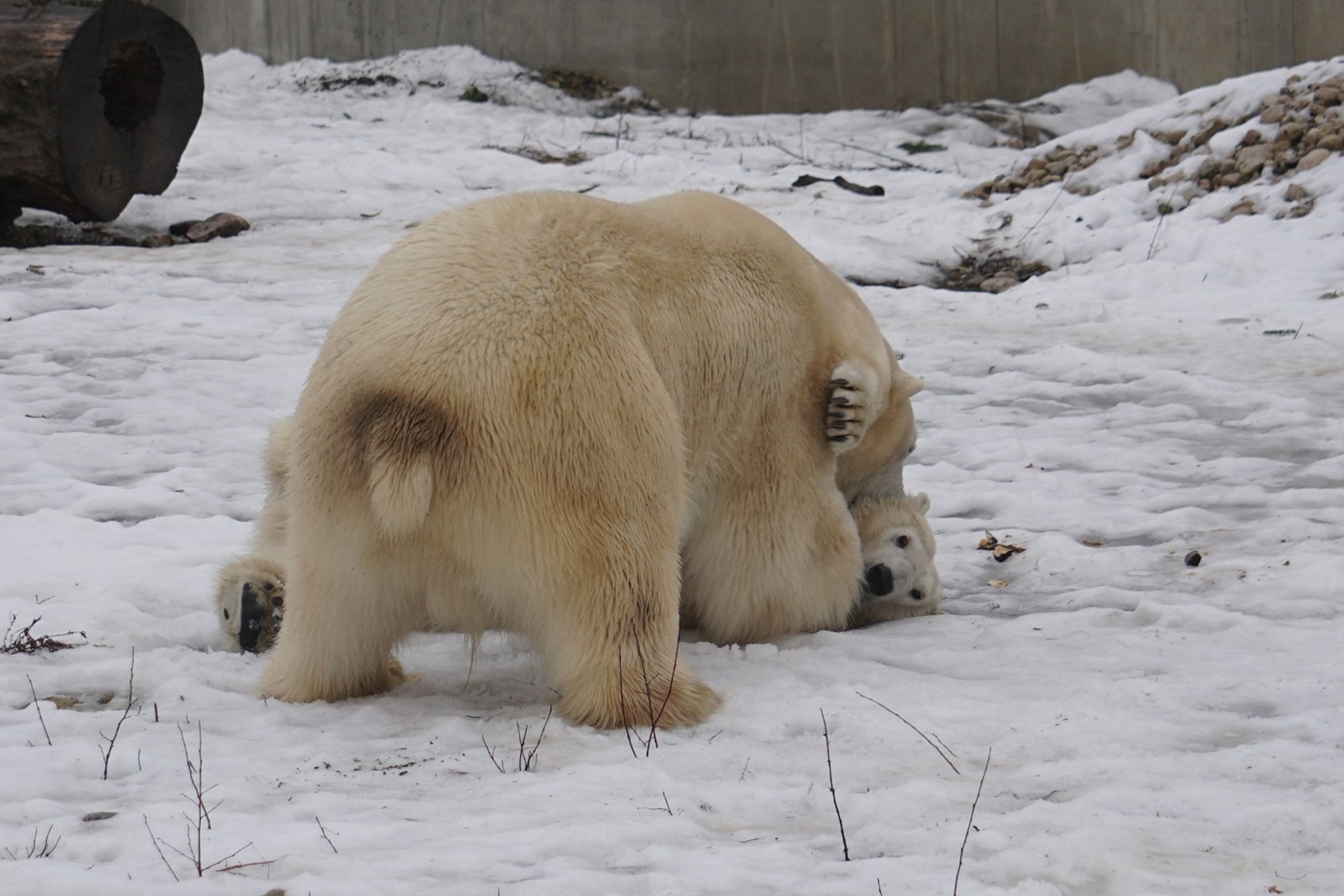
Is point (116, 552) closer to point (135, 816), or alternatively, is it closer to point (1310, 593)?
point (135, 816)

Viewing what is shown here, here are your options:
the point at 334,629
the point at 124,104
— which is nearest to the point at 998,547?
the point at 334,629

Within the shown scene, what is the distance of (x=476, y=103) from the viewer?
13188 mm

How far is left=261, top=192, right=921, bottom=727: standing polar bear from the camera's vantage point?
2814 millimetres

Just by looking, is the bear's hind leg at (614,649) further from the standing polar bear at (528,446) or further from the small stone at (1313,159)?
the small stone at (1313,159)

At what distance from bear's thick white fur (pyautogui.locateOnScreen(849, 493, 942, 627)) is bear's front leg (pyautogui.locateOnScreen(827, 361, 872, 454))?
1.66 feet

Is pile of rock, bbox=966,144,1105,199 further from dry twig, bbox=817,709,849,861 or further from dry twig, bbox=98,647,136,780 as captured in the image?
dry twig, bbox=98,647,136,780

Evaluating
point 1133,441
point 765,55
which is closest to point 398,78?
point 765,55

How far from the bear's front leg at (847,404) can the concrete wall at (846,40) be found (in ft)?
35.9

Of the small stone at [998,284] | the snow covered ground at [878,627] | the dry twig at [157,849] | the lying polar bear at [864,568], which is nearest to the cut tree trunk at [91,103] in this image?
the snow covered ground at [878,627]

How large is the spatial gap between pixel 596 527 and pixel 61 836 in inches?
44.6

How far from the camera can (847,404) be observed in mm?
3619

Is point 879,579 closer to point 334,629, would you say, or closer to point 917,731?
point 917,731

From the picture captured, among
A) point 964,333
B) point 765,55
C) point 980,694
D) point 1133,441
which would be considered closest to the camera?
point 980,694

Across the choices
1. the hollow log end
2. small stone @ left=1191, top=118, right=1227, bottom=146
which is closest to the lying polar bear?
the hollow log end
